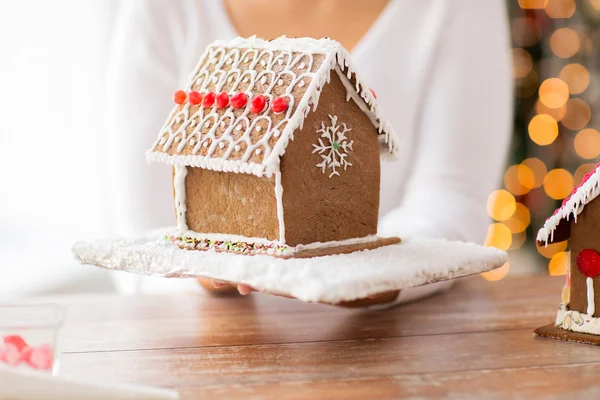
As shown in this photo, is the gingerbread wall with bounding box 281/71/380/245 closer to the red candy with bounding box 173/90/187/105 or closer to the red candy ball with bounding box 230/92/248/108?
the red candy ball with bounding box 230/92/248/108

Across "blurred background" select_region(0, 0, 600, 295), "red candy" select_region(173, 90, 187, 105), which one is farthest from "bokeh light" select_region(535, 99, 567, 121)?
"red candy" select_region(173, 90, 187, 105)

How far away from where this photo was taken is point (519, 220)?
329cm

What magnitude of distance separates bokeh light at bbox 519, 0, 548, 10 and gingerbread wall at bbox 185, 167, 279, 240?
242 cm

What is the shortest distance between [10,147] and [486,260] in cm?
204

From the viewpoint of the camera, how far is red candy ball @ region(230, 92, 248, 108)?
3.88 ft

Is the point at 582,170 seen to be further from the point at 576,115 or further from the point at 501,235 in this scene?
the point at 501,235

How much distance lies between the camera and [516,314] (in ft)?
4.31

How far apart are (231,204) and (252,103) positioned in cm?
18

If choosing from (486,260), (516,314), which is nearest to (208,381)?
(486,260)

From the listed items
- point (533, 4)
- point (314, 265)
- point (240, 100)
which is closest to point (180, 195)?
point (240, 100)

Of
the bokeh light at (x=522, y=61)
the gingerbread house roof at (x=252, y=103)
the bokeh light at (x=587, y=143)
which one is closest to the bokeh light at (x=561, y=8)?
the bokeh light at (x=522, y=61)

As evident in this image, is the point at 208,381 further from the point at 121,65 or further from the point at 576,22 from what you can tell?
the point at 576,22

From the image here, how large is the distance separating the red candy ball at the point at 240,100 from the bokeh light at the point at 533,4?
7.87 ft

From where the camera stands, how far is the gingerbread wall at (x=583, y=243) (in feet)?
3.55
